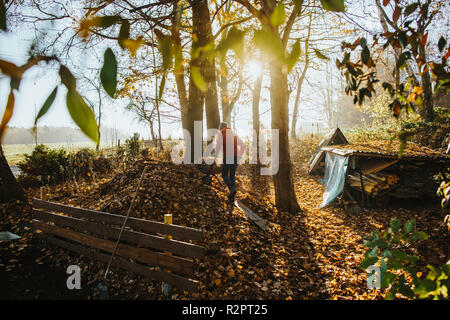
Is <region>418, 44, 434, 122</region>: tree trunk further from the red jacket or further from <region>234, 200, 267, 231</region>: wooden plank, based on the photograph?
<region>234, 200, 267, 231</region>: wooden plank

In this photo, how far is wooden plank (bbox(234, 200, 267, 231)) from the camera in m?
5.13

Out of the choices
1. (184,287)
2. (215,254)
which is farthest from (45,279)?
(215,254)

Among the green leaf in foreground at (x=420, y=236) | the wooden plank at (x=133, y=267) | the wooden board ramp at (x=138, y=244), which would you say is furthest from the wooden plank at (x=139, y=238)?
the green leaf in foreground at (x=420, y=236)

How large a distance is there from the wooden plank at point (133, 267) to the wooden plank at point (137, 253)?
97mm

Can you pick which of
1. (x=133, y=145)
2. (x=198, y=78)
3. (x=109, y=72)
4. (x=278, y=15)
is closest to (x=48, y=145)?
(x=133, y=145)

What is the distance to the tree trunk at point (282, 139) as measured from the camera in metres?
5.60

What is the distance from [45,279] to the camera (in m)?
3.69

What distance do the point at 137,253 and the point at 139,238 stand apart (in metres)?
0.22

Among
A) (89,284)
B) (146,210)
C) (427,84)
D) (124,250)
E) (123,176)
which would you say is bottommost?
(89,284)

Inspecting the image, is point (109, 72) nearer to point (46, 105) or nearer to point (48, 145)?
point (46, 105)

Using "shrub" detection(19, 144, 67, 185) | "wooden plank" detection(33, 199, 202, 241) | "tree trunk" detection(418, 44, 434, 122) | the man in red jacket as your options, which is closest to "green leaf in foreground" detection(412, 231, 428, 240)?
"wooden plank" detection(33, 199, 202, 241)

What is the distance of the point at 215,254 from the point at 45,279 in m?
2.78

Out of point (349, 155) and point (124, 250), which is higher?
point (349, 155)
